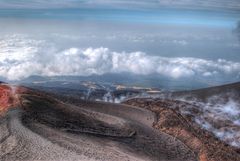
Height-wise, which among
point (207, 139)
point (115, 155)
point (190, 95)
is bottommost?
point (190, 95)

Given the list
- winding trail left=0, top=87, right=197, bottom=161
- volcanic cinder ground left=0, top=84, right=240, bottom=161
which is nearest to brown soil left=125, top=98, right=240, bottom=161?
volcanic cinder ground left=0, top=84, right=240, bottom=161

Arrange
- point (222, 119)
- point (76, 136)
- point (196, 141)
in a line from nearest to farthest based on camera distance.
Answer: point (76, 136), point (196, 141), point (222, 119)

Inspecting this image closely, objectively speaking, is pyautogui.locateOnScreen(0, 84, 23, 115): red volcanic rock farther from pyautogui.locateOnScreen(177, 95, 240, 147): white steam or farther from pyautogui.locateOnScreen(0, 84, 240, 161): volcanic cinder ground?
pyautogui.locateOnScreen(177, 95, 240, 147): white steam

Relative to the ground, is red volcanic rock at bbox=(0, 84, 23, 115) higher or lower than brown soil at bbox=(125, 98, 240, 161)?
higher

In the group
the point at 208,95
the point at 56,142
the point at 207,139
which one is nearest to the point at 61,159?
the point at 56,142

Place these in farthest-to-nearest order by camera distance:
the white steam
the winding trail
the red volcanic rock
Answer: the white steam < the red volcanic rock < the winding trail

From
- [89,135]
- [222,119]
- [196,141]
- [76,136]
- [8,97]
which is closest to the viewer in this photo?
[76,136]

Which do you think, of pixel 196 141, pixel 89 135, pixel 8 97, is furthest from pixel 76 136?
pixel 196 141

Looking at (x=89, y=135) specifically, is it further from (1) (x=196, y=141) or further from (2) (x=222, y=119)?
(2) (x=222, y=119)

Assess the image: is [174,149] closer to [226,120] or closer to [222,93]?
[226,120]
